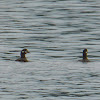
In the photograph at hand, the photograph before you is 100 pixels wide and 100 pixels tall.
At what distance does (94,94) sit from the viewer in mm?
24594

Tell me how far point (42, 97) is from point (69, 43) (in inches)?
646

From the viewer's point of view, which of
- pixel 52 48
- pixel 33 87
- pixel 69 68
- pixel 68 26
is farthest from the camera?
pixel 68 26

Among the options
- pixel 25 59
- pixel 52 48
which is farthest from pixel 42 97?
pixel 52 48

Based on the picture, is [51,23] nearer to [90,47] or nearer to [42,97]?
[90,47]

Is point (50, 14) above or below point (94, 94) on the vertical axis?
above

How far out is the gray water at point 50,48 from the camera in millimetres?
25230

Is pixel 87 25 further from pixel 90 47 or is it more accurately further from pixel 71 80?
pixel 71 80

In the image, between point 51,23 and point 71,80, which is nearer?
point 71,80

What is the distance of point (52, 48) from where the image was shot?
38.3 meters

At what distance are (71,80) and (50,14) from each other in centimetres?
2996

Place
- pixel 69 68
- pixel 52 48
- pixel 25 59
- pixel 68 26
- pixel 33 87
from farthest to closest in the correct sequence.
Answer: pixel 68 26 → pixel 52 48 → pixel 25 59 → pixel 69 68 → pixel 33 87

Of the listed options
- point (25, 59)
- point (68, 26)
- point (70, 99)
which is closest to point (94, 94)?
point (70, 99)

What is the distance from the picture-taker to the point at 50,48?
38.3m

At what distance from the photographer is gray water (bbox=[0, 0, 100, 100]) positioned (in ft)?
82.8
